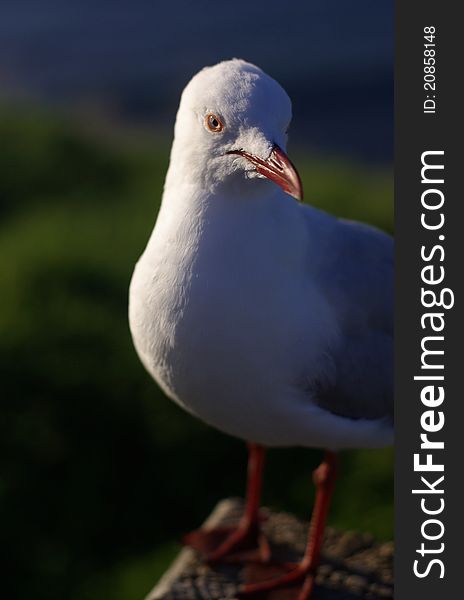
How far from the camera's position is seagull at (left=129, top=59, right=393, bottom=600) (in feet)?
7.86

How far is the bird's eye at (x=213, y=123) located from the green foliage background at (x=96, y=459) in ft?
7.28

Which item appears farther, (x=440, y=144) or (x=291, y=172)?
(x=440, y=144)

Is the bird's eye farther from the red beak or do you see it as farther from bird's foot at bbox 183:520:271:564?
bird's foot at bbox 183:520:271:564

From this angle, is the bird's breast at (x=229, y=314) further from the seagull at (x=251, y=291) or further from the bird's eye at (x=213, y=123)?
the bird's eye at (x=213, y=123)

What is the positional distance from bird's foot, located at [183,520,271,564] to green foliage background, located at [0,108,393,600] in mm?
641

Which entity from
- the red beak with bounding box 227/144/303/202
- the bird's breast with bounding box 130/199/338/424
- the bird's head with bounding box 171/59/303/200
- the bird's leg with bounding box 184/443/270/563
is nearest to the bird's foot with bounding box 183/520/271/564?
the bird's leg with bounding box 184/443/270/563

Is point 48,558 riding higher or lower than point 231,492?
lower

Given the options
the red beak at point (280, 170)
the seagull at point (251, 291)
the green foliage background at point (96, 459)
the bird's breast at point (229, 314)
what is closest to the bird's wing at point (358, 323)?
the seagull at point (251, 291)

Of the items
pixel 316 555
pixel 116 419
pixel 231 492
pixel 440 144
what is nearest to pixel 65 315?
pixel 116 419

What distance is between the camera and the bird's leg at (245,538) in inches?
135

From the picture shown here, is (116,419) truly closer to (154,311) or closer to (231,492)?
(231,492)

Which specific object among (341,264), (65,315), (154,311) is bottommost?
(154,311)

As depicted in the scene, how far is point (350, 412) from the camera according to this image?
2908 millimetres

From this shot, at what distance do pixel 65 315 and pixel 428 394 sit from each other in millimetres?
2862
